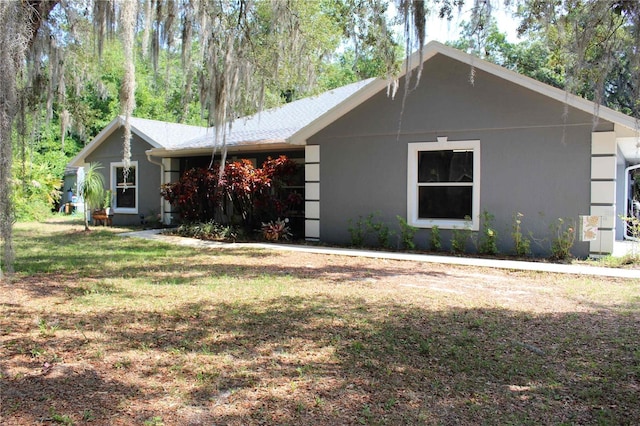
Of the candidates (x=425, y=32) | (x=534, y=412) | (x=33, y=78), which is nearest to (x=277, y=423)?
(x=534, y=412)

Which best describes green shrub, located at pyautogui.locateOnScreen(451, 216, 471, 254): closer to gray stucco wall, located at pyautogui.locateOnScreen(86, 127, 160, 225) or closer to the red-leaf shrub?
the red-leaf shrub

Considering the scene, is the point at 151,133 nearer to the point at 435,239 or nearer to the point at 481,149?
the point at 435,239

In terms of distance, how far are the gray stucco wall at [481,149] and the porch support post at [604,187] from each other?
0.37ft

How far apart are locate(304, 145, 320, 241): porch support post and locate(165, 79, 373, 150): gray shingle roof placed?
0.91 meters

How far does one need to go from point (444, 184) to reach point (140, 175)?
34.1 ft

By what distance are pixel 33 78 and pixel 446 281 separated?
21.6 ft

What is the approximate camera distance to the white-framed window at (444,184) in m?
9.59

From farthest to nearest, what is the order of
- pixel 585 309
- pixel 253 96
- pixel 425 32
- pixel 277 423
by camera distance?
pixel 253 96
pixel 585 309
pixel 425 32
pixel 277 423

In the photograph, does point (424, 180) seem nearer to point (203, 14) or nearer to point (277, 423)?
point (203, 14)

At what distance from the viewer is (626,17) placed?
13.5 ft

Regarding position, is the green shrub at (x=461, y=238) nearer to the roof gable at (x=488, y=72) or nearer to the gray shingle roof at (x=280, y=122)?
the roof gable at (x=488, y=72)

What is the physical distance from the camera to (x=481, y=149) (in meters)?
9.42

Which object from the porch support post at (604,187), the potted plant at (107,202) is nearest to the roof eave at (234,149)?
the potted plant at (107,202)

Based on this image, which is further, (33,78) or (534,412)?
(33,78)
